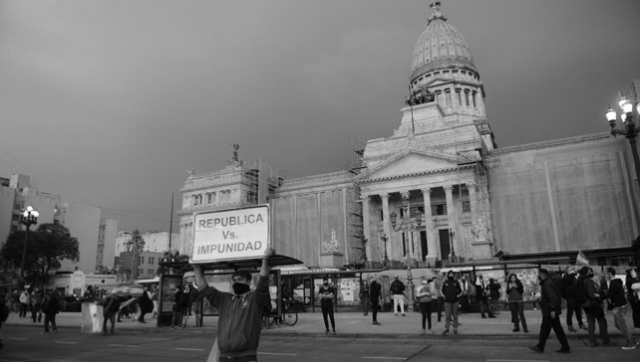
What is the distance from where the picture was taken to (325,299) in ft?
51.8

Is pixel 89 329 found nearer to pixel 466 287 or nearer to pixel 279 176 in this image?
pixel 466 287

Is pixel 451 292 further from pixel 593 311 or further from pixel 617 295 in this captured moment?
pixel 617 295

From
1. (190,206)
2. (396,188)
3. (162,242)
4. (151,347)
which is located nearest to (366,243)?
(396,188)

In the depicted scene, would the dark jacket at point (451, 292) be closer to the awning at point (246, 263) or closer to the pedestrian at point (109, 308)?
Result: the awning at point (246, 263)

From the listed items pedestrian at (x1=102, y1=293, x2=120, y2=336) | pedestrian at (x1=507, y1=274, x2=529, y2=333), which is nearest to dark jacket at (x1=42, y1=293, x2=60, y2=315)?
pedestrian at (x1=102, y1=293, x2=120, y2=336)

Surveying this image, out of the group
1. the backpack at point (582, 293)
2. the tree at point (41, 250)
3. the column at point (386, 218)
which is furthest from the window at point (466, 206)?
the tree at point (41, 250)

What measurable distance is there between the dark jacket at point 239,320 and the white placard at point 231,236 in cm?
330

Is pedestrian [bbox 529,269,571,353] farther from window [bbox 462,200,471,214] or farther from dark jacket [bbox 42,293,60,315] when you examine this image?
window [bbox 462,200,471,214]

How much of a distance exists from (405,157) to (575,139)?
18.0 meters

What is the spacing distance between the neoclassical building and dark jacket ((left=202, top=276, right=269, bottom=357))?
94.2 ft

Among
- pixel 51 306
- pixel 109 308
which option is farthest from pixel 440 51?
pixel 51 306

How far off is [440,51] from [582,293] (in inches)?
2821

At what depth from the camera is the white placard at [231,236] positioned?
909cm

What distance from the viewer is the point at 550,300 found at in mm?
10672
